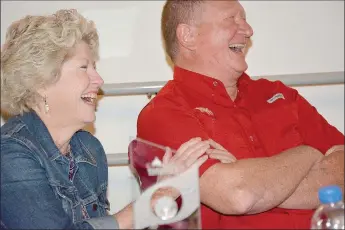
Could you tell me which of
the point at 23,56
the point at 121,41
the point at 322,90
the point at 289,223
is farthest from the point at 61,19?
the point at 322,90

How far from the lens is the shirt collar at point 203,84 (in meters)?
1.63

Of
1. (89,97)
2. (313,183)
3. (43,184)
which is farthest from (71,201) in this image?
(313,183)

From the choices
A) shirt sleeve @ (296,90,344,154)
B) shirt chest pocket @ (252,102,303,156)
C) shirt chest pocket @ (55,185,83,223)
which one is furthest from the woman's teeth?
shirt sleeve @ (296,90,344,154)

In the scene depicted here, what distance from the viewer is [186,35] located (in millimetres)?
1657

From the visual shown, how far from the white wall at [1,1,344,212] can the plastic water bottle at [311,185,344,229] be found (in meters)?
1.00

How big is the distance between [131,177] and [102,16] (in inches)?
43.3

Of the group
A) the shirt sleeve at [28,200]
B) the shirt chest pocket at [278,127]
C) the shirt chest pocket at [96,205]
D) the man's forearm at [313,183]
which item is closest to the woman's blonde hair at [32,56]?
the shirt sleeve at [28,200]

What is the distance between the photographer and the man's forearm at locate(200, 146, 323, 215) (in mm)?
1326

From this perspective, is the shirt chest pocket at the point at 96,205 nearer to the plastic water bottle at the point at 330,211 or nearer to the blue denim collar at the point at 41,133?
the blue denim collar at the point at 41,133

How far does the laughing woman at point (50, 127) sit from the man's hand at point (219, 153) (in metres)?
0.06

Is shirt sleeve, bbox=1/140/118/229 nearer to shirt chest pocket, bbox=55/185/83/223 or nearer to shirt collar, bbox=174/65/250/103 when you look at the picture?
shirt chest pocket, bbox=55/185/83/223

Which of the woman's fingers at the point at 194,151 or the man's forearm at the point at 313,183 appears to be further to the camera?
the man's forearm at the point at 313,183

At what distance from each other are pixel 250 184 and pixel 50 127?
53 cm

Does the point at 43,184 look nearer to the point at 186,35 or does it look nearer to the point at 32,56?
the point at 32,56
